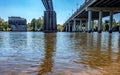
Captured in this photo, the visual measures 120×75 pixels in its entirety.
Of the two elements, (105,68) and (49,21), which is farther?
(49,21)

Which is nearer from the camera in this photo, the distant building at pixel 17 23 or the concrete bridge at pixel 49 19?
the concrete bridge at pixel 49 19

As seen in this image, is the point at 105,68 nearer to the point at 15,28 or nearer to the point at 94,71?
the point at 94,71

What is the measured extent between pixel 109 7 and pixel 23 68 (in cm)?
8309

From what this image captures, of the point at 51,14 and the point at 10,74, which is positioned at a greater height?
the point at 51,14

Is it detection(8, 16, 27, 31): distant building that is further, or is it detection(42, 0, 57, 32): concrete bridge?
detection(8, 16, 27, 31): distant building

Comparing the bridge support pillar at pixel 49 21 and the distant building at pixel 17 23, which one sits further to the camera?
the distant building at pixel 17 23

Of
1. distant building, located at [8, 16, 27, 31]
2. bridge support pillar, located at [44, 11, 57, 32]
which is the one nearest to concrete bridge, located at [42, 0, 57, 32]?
bridge support pillar, located at [44, 11, 57, 32]

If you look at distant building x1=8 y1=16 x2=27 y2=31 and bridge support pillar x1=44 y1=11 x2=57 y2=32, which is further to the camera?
distant building x1=8 y1=16 x2=27 y2=31

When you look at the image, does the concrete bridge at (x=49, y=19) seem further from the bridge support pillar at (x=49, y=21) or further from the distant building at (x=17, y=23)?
the distant building at (x=17, y=23)

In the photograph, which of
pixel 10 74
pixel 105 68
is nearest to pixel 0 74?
pixel 10 74

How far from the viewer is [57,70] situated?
636cm

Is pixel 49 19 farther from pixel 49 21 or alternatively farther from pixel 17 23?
pixel 17 23

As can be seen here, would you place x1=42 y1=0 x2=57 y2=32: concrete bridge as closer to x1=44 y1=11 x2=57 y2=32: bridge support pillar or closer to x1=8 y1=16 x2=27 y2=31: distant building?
x1=44 y1=11 x2=57 y2=32: bridge support pillar

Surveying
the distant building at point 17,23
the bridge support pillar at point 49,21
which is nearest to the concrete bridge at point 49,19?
the bridge support pillar at point 49,21
